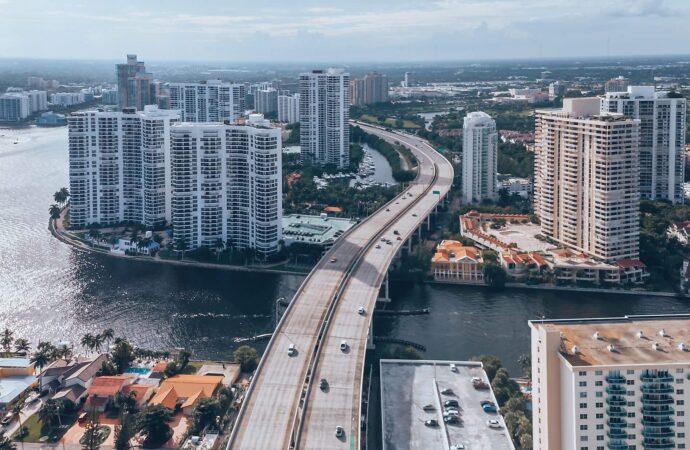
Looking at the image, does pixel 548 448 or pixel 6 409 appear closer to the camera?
pixel 548 448

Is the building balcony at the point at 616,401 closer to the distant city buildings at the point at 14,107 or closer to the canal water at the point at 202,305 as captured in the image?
the canal water at the point at 202,305

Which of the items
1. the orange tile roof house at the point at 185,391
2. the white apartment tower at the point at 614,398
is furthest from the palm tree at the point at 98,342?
the white apartment tower at the point at 614,398

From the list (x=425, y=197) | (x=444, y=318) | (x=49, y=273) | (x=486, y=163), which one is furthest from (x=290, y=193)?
(x=444, y=318)

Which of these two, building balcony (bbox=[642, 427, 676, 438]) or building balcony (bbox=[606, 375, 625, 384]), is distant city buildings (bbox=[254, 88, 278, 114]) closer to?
building balcony (bbox=[606, 375, 625, 384])

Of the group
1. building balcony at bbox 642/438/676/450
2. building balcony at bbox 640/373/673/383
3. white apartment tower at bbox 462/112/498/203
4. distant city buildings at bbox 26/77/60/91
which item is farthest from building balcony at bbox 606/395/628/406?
distant city buildings at bbox 26/77/60/91

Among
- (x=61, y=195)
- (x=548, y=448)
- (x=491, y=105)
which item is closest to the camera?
(x=548, y=448)

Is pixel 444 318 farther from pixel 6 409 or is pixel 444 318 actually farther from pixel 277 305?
pixel 6 409

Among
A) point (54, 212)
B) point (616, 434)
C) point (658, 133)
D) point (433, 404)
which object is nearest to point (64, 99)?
point (54, 212)
